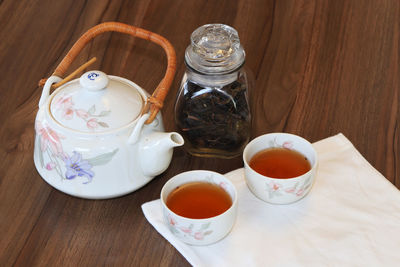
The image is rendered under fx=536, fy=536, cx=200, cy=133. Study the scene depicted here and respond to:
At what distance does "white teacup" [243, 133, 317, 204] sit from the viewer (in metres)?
0.97

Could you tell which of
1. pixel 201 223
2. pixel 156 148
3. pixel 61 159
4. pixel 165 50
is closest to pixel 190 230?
pixel 201 223

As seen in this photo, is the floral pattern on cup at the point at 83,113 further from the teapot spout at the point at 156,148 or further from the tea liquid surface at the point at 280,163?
the tea liquid surface at the point at 280,163

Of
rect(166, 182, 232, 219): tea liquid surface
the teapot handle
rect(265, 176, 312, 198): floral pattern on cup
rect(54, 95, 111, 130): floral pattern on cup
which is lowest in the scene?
rect(166, 182, 232, 219): tea liquid surface

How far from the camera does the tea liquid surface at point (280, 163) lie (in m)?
1.02

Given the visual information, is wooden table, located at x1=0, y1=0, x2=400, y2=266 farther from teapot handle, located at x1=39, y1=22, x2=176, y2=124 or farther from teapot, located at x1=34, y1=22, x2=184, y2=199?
teapot handle, located at x1=39, y1=22, x2=176, y2=124

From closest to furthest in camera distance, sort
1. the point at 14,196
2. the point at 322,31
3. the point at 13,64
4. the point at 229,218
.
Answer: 1. the point at 229,218
2. the point at 14,196
3. the point at 13,64
4. the point at 322,31

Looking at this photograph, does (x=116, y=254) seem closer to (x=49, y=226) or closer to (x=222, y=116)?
(x=49, y=226)

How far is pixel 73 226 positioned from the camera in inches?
39.2

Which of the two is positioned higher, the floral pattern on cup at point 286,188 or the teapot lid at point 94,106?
the teapot lid at point 94,106

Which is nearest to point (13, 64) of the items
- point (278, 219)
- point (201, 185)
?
point (201, 185)

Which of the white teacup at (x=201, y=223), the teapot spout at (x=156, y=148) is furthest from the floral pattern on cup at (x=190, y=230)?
the teapot spout at (x=156, y=148)

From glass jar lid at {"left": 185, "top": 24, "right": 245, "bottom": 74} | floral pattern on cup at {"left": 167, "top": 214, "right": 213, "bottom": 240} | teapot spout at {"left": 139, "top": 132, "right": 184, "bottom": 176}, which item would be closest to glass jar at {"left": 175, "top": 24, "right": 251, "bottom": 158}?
glass jar lid at {"left": 185, "top": 24, "right": 245, "bottom": 74}

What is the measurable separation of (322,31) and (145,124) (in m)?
0.71

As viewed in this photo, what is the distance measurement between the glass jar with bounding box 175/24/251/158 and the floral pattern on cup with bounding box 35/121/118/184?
202 millimetres
